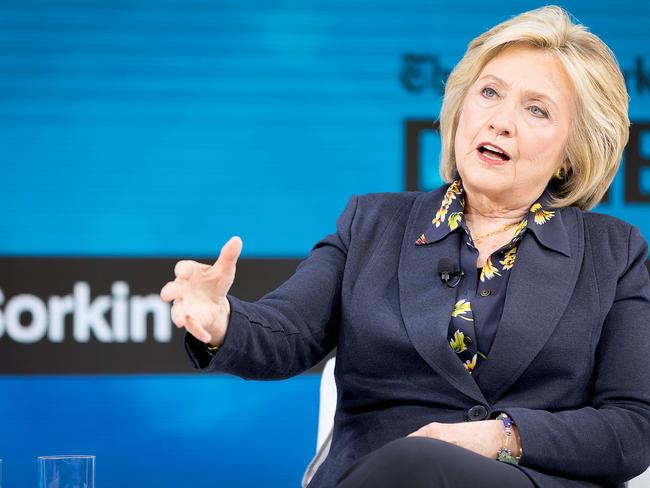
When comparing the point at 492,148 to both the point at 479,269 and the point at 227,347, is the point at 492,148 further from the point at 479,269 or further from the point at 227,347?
the point at 227,347

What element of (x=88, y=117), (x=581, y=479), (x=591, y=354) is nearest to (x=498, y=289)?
(x=591, y=354)

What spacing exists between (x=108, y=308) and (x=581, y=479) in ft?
6.52

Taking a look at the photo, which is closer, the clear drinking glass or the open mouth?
the clear drinking glass

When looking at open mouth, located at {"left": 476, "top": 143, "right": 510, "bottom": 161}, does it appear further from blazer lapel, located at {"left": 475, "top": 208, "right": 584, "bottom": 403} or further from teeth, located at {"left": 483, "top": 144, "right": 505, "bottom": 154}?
blazer lapel, located at {"left": 475, "top": 208, "right": 584, "bottom": 403}

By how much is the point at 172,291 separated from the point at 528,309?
733 millimetres

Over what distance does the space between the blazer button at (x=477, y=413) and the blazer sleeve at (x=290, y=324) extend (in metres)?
0.34

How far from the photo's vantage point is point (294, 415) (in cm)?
368

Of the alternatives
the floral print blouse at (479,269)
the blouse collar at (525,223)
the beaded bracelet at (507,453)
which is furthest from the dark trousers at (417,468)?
the blouse collar at (525,223)

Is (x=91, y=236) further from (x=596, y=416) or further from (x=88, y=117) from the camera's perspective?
(x=596, y=416)

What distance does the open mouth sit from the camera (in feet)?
7.44

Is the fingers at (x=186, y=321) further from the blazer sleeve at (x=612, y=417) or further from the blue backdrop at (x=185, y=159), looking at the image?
the blue backdrop at (x=185, y=159)

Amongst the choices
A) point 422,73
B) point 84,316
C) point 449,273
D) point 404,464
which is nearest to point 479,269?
point 449,273

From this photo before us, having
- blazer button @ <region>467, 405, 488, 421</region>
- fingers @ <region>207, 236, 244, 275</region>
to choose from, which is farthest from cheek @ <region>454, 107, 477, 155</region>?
fingers @ <region>207, 236, 244, 275</region>

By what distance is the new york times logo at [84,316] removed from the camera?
3.58m
